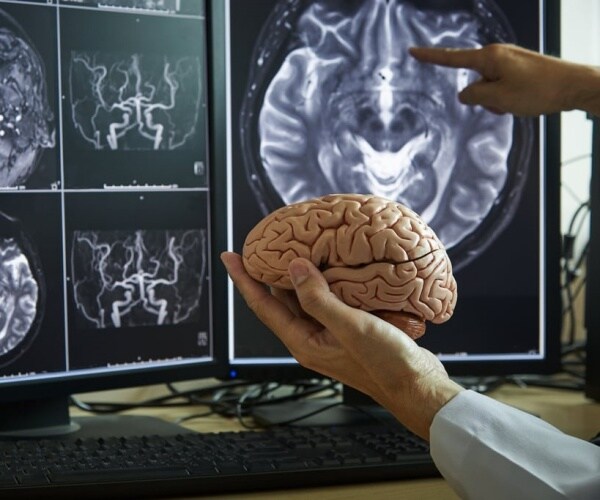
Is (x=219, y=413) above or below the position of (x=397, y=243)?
below

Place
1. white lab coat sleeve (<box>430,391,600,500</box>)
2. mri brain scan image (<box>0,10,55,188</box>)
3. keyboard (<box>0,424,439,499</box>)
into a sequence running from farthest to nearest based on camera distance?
mri brain scan image (<box>0,10,55,188</box>) < keyboard (<box>0,424,439,499</box>) < white lab coat sleeve (<box>430,391,600,500</box>)

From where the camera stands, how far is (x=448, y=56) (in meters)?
1.32

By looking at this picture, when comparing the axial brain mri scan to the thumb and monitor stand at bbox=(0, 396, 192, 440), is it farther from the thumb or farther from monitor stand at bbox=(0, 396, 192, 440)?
the thumb

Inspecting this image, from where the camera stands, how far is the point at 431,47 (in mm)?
1365

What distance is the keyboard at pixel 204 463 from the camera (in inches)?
38.2

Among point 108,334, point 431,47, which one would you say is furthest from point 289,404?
point 431,47

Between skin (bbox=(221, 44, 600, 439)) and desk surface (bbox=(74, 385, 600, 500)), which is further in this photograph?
desk surface (bbox=(74, 385, 600, 500))

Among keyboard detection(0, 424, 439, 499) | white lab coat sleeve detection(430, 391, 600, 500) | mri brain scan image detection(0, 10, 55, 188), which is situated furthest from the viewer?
mri brain scan image detection(0, 10, 55, 188)

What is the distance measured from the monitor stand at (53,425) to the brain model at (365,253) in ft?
1.26

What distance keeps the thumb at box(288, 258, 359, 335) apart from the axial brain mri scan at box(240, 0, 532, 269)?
42 centimetres

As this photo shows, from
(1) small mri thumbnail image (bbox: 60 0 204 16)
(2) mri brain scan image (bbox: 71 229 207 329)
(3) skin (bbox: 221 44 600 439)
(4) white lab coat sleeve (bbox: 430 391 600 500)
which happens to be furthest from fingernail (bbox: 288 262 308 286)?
(1) small mri thumbnail image (bbox: 60 0 204 16)

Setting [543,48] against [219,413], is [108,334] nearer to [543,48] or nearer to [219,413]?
[219,413]

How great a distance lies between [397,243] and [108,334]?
46 cm

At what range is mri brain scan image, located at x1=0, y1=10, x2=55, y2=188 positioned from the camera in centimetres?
117
